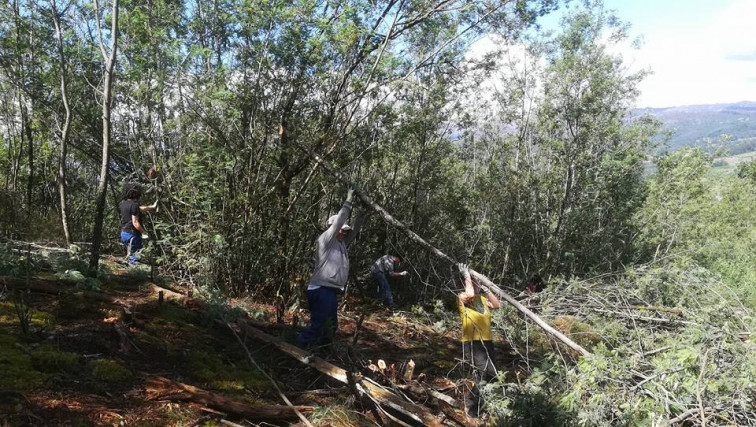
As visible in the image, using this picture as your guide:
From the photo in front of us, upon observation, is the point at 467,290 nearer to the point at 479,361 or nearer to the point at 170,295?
the point at 479,361

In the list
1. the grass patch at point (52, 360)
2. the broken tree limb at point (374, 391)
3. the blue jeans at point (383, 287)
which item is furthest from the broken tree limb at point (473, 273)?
the blue jeans at point (383, 287)

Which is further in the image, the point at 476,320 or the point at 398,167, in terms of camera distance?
the point at 398,167

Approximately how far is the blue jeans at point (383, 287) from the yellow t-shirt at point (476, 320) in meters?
4.35

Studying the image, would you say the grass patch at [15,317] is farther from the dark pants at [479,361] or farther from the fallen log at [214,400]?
the dark pants at [479,361]

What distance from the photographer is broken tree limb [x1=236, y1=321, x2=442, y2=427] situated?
12.2 feet

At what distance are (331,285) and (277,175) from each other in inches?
92.5

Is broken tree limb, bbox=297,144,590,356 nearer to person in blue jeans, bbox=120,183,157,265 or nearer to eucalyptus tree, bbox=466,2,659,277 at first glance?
person in blue jeans, bbox=120,183,157,265

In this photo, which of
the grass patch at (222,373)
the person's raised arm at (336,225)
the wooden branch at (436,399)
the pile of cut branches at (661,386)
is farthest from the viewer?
the person's raised arm at (336,225)

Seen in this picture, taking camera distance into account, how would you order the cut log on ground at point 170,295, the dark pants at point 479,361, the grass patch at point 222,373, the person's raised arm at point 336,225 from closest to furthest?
the grass patch at point 222,373 < the dark pants at point 479,361 < the person's raised arm at point 336,225 < the cut log on ground at point 170,295

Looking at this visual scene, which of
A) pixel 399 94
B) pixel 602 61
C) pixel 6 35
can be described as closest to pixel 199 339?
pixel 399 94

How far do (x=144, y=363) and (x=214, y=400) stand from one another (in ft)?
2.98

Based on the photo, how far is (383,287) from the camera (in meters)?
9.29

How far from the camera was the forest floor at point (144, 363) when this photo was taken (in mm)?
3141

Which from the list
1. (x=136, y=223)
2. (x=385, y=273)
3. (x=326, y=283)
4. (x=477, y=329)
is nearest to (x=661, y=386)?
(x=477, y=329)
